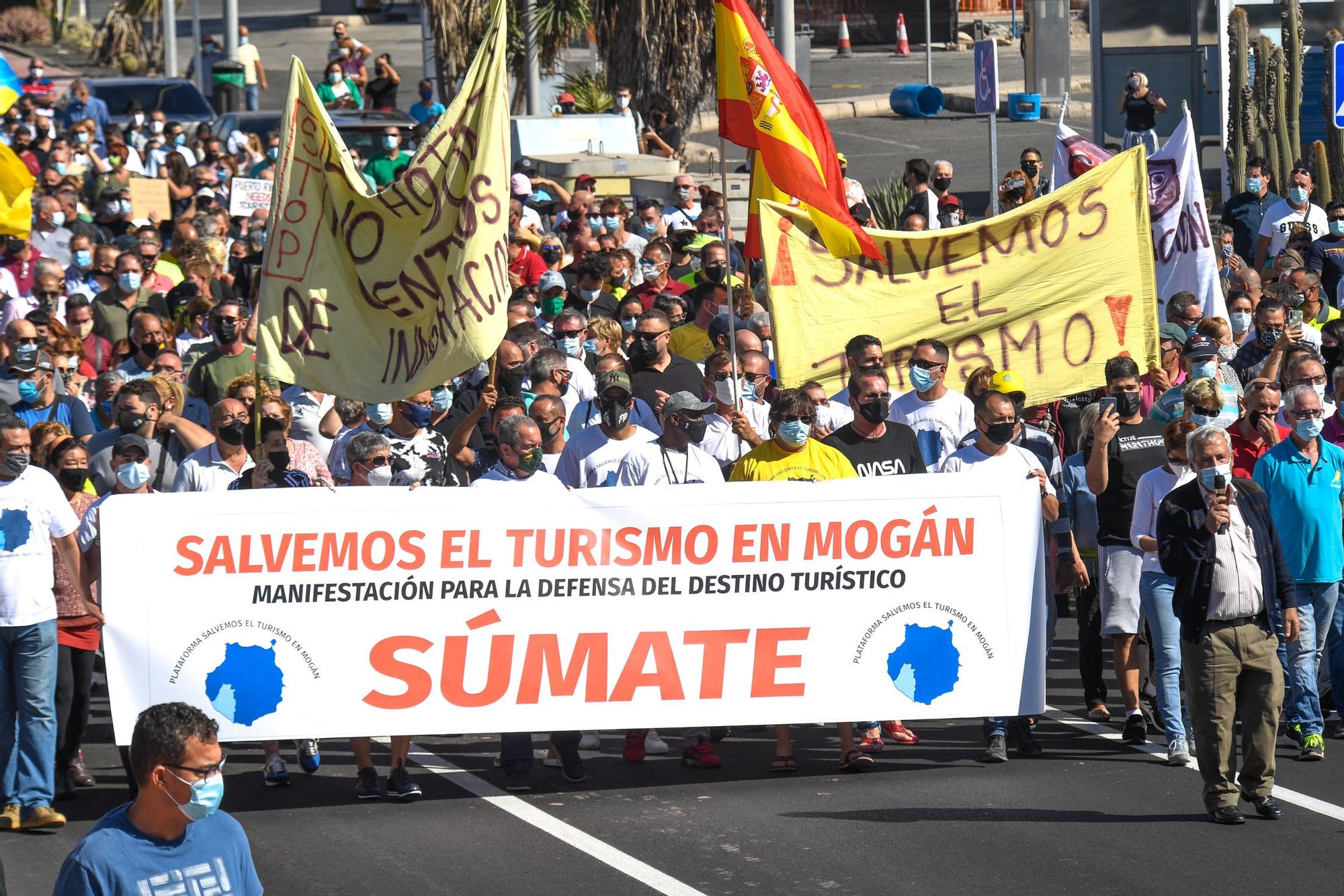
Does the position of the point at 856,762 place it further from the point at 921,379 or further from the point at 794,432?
the point at 921,379

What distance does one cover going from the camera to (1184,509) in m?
8.59

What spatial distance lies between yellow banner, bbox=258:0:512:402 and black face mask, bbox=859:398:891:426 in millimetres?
1786

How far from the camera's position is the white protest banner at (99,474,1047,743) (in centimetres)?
887

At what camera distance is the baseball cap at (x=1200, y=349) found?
1143 centimetres

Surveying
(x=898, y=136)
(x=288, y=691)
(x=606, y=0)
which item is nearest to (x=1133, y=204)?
(x=288, y=691)

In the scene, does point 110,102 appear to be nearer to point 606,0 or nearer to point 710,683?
point 606,0

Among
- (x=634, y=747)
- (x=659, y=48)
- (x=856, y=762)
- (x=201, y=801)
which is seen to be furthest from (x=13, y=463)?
(x=659, y=48)

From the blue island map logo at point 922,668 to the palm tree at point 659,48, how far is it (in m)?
19.5

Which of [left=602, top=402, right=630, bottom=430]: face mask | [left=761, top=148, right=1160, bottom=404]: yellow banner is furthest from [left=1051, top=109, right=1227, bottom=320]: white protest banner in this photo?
[left=602, top=402, right=630, bottom=430]: face mask

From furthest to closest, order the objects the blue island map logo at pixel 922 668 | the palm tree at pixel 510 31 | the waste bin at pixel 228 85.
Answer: the waste bin at pixel 228 85
the palm tree at pixel 510 31
the blue island map logo at pixel 922 668

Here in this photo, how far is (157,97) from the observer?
31594 mm

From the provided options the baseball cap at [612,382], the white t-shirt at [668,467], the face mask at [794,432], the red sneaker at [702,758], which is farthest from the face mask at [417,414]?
the red sneaker at [702,758]

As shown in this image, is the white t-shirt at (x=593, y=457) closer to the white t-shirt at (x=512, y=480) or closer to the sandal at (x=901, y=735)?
the white t-shirt at (x=512, y=480)

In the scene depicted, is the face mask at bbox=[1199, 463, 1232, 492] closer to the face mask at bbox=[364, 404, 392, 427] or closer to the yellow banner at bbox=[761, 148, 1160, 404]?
the yellow banner at bbox=[761, 148, 1160, 404]
